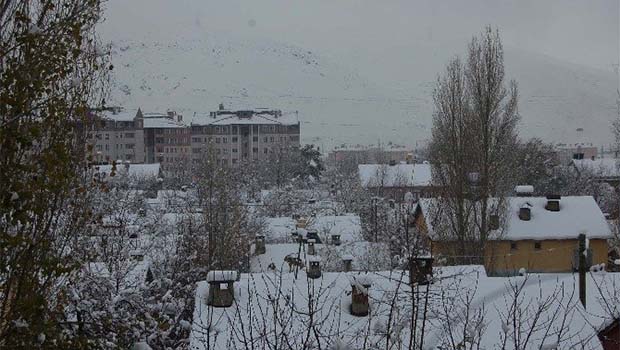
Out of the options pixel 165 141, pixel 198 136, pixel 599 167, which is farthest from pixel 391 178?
pixel 165 141

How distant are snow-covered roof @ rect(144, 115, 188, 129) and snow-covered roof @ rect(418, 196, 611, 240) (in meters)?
59.3

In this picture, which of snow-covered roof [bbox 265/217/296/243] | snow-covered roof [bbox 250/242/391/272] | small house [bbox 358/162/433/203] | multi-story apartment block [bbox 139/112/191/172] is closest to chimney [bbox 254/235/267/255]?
snow-covered roof [bbox 250/242/391/272]

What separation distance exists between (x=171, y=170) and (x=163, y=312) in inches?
2205

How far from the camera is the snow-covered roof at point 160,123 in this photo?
77188mm

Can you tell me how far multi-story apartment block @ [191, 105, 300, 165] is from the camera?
247 feet

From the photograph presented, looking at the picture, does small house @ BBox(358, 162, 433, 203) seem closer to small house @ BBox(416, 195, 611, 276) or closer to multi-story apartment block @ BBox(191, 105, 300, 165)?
small house @ BBox(416, 195, 611, 276)

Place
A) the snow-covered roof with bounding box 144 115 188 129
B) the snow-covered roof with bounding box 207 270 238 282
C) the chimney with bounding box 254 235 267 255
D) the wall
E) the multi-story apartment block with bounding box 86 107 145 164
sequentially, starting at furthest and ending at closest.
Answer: the snow-covered roof with bounding box 144 115 188 129, the multi-story apartment block with bounding box 86 107 145 164, the chimney with bounding box 254 235 267 255, the wall, the snow-covered roof with bounding box 207 270 238 282

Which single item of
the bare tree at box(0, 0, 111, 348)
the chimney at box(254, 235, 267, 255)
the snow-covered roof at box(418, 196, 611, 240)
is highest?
the bare tree at box(0, 0, 111, 348)

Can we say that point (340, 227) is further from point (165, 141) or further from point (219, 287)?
point (165, 141)

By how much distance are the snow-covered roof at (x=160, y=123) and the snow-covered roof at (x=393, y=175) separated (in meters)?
32.5

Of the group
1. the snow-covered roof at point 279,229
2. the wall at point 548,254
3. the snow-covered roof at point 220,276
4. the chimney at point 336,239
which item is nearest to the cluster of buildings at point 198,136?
the snow-covered roof at point 279,229

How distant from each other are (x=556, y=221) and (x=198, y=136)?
58311mm

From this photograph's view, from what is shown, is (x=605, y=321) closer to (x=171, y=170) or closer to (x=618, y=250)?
(x=618, y=250)

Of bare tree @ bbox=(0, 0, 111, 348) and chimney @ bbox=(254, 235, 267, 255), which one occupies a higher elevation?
bare tree @ bbox=(0, 0, 111, 348)
